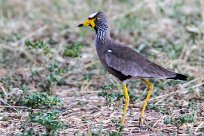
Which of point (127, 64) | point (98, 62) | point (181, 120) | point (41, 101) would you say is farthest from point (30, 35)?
point (181, 120)

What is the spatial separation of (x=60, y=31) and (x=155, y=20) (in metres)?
1.69

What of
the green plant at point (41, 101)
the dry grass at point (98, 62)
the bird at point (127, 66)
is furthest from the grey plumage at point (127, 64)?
the green plant at point (41, 101)

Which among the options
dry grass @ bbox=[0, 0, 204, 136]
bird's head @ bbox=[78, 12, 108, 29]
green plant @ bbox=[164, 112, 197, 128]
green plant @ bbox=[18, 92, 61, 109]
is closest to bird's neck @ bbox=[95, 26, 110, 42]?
bird's head @ bbox=[78, 12, 108, 29]

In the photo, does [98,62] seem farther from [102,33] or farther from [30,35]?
[102,33]

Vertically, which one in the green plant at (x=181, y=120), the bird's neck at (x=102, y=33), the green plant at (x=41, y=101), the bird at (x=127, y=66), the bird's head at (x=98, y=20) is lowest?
the green plant at (x=181, y=120)

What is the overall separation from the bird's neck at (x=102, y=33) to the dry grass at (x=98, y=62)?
719mm

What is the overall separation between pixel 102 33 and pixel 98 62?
1931mm

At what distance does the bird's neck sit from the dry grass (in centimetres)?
72

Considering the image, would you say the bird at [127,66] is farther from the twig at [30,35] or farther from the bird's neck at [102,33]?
the twig at [30,35]

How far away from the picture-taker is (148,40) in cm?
930

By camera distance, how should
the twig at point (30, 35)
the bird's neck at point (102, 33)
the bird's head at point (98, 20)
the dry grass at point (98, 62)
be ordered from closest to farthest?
the dry grass at point (98, 62) → the bird's neck at point (102, 33) → the bird's head at point (98, 20) → the twig at point (30, 35)

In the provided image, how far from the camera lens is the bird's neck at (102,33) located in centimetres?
633

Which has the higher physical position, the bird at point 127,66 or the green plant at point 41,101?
the bird at point 127,66

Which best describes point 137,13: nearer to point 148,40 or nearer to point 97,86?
point 148,40
